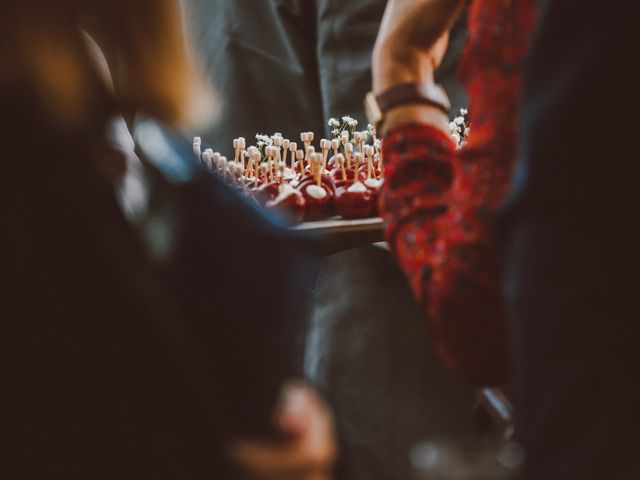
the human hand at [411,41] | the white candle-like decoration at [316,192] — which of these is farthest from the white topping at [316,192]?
the human hand at [411,41]

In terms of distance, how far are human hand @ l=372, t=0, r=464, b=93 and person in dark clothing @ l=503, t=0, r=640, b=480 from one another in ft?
0.98

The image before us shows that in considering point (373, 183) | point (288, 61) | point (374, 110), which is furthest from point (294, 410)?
point (288, 61)

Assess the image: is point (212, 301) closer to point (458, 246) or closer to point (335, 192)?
point (458, 246)

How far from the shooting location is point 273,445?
2.14 ft

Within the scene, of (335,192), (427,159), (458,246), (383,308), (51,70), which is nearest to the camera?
(51,70)

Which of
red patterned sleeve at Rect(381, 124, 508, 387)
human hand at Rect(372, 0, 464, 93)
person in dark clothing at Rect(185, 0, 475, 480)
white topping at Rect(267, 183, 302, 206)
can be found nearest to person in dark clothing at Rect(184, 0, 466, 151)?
person in dark clothing at Rect(185, 0, 475, 480)

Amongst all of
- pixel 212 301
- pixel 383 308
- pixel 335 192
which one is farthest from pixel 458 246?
pixel 383 308

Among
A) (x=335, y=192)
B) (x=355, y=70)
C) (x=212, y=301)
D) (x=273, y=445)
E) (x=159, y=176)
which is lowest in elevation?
(x=273, y=445)

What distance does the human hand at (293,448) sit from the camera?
629mm

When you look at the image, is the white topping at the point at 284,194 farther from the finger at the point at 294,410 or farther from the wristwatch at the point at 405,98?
the finger at the point at 294,410

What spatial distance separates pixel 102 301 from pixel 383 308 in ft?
7.69

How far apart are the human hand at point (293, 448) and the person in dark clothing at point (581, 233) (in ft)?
0.67

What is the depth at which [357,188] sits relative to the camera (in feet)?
6.98

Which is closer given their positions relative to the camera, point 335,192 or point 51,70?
point 51,70
